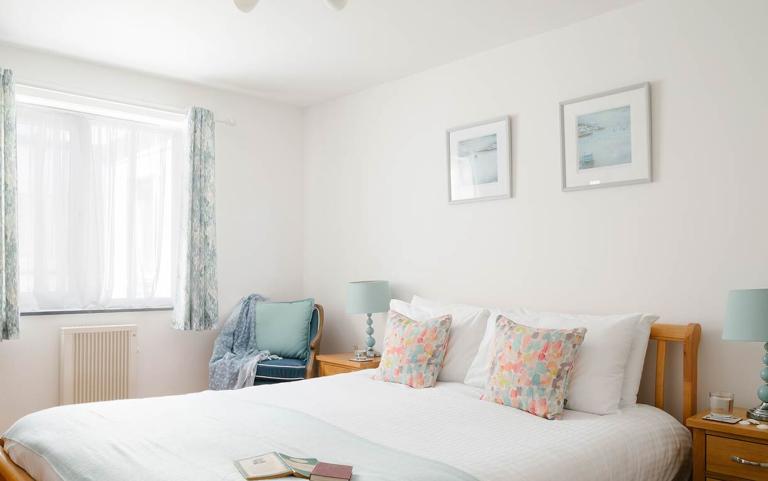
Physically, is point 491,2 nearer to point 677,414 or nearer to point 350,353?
point 677,414

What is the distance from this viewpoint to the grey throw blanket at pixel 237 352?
4.24m

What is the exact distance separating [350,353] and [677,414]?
2377 millimetres

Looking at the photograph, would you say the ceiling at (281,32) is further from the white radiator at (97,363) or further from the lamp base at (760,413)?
the lamp base at (760,413)

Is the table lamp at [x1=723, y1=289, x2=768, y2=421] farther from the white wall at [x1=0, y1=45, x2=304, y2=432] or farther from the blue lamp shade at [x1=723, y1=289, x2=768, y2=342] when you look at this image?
the white wall at [x1=0, y1=45, x2=304, y2=432]

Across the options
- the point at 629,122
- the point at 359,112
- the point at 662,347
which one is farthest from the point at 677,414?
the point at 359,112

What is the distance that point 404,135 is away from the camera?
4.44 m

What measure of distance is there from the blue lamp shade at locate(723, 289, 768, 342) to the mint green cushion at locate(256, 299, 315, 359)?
2.78 metres

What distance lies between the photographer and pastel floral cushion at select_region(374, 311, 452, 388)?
131 inches

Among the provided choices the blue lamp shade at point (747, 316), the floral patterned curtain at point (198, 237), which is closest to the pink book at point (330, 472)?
the blue lamp shade at point (747, 316)

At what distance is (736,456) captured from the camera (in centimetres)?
248

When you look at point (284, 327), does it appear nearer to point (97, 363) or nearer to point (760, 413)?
point (97, 363)

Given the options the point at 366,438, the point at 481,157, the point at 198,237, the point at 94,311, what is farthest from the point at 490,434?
the point at 94,311

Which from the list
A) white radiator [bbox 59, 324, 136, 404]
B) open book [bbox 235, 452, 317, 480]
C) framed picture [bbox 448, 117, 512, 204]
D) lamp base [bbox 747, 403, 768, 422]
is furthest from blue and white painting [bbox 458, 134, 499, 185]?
white radiator [bbox 59, 324, 136, 404]

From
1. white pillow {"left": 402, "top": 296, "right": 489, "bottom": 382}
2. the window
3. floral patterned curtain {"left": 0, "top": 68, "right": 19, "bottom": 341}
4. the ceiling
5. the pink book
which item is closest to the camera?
the pink book
